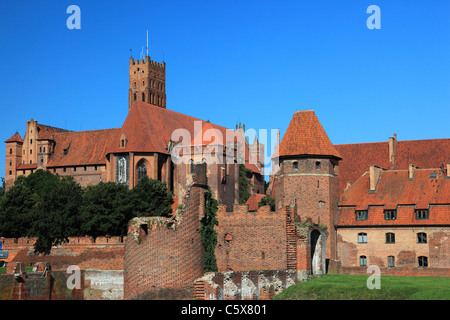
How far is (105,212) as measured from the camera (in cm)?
6150

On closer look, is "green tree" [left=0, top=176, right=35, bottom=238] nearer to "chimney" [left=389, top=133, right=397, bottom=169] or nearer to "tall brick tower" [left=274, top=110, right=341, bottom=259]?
"tall brick tower" [left=274, top=110, right=341, bottom=259]

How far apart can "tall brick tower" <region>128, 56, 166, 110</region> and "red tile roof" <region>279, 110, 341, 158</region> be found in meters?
60.6

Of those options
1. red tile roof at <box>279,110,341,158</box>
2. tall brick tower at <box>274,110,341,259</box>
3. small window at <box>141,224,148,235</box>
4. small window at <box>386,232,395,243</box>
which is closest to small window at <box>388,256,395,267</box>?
small window at <box>386,232,395,243</box>

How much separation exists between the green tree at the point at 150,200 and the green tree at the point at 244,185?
11.7m

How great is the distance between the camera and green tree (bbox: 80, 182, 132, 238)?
2376 inches

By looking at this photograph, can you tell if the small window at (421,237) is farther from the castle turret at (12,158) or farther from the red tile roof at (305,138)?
the castle turret at (12,158)

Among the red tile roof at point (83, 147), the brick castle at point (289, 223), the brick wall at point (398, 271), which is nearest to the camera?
the brick castle at point (289, 223)

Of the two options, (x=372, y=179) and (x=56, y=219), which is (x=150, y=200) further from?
(x=372, y=179)

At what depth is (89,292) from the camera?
47906 millimetres

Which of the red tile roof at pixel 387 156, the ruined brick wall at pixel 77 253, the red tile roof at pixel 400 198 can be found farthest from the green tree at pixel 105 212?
the red tile roof at pixel 387 156

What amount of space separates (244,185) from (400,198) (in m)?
32.1

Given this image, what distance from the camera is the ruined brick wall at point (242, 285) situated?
35.1m

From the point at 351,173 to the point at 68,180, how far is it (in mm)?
37082
